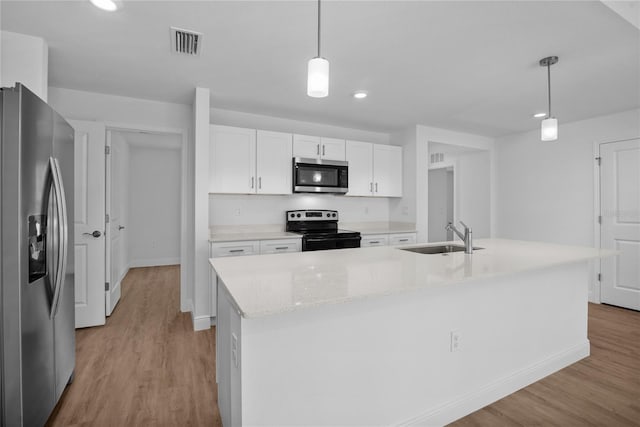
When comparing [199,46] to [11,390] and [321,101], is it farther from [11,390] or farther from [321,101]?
[11,390]

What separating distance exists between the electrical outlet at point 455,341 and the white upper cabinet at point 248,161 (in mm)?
2525

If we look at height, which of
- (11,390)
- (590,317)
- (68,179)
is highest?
(68,179)

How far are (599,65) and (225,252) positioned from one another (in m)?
3.59

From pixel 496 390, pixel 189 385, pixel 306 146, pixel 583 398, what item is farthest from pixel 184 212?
pixel 583 398

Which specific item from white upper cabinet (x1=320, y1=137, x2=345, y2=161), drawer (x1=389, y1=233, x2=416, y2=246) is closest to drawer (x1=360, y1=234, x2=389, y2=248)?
drawer (x1=389, y1=233, x2=416, y2=246)

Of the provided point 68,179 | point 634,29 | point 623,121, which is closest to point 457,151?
point 623,121

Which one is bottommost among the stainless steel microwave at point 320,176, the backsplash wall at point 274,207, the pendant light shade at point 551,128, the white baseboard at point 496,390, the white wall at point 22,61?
the white baseboard at point 496,390

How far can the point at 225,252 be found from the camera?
10.4ft

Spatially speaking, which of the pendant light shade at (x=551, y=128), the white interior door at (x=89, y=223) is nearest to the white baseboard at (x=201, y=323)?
the white interior door at (x=89, y=223)

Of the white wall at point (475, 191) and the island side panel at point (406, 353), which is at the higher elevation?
the white wall at point (475, 191)

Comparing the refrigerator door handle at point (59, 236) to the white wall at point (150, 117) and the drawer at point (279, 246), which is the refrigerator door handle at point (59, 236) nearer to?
the white wall at point (150, 117)

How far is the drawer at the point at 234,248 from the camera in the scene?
10.3 feet

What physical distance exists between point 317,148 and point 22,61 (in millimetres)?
2708

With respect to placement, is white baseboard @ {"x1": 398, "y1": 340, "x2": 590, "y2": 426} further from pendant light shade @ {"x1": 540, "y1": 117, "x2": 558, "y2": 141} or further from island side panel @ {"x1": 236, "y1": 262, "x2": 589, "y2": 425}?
pendant light shade @ {"x1": 540, "y1": 117, "x2": 558, "y2": 141}
